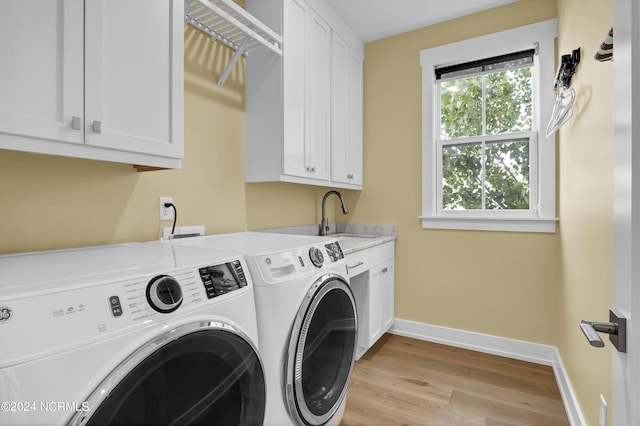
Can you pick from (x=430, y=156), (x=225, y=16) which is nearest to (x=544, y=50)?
(x=430, y=156)

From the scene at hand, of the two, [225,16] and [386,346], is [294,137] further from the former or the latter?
[386,346]

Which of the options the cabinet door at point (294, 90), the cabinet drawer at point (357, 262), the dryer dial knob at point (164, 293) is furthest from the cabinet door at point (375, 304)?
the dryer dial knob at point (164, 293)

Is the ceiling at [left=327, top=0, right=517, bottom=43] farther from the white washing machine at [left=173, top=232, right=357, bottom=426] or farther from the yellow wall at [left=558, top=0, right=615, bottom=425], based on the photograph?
the white washing machine at [left=173, top=232, right=357, bottom=426]

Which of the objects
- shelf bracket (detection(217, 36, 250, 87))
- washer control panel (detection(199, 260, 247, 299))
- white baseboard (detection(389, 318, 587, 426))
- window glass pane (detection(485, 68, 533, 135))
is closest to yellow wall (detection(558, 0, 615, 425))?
white baseboard (detection(389, 318, 587, 426))

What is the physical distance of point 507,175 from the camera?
2590 mm

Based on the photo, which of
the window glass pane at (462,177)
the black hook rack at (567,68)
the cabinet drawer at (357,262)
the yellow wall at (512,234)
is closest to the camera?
the yellow wall at (512,234)

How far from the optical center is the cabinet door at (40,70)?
2.83ft

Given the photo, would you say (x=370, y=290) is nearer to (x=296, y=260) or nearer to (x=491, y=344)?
(x=491, y=344)

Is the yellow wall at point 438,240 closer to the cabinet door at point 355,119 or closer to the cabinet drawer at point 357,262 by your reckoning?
the cabinet door at point 355,119

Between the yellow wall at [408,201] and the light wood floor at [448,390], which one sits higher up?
the yellow wall at [408,201]

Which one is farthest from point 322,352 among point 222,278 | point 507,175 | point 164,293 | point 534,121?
point 534,121

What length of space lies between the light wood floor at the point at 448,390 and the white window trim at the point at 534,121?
40.6 inches

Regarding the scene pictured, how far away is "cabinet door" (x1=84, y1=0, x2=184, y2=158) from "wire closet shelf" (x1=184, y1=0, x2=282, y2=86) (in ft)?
0.95

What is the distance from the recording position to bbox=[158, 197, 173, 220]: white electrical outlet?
1.61 m
